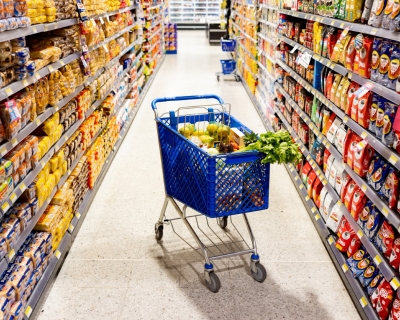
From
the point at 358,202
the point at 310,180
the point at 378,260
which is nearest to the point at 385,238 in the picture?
the point at 378,260

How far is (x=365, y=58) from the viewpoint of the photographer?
8.59ft

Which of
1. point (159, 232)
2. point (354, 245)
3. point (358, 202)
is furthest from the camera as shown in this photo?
point (159, 232)

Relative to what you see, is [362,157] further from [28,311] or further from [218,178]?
[28,311]

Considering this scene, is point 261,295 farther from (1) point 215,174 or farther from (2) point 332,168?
(2) point 332,168

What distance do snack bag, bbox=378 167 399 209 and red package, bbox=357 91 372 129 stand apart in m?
0.39

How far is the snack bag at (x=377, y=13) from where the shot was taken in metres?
2.36

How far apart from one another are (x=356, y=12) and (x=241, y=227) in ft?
5.98

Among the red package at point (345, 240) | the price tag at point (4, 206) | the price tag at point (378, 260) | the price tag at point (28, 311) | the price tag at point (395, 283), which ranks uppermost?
the price tag at point (4, 206)

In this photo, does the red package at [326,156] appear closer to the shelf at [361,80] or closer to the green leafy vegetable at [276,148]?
the shelf at [361,80]

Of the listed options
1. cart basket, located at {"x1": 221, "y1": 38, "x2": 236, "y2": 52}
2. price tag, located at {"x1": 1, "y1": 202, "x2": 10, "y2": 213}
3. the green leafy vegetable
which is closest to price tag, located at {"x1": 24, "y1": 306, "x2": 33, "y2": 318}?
price tag, located at {"x1": 1, "y1": 202, "x2": 10, "y2": 213}

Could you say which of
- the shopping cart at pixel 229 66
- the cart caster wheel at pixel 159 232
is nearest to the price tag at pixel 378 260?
the cart caster wheel at pixel 159 232

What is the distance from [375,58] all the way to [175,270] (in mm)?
1857

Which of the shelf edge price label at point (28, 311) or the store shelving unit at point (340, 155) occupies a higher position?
the store shelving unit at point (340, 155)

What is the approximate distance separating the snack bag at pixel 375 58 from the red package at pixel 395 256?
913 millimetres
